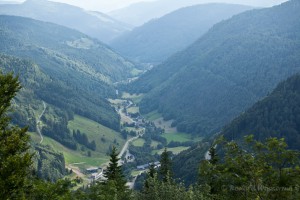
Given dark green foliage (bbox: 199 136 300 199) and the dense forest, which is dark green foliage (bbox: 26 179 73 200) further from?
dark green foliage (bbox: 199 136 300 199)

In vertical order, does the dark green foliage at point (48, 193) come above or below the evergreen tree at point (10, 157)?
below

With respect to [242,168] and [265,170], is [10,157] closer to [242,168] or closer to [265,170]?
[242,168]

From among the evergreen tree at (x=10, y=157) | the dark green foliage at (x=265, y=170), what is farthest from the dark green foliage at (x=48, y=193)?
the dark green foliage at (x=265, y=170)

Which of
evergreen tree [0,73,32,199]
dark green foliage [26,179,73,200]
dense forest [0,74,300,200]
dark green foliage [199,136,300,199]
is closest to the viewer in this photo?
dark green foliage [199,136,300,199]

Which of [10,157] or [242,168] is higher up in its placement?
[242,168]

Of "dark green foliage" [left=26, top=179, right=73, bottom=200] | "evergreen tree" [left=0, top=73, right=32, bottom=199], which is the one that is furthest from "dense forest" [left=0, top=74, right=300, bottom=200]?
"dark green foliage" [left=26, top=179, right=73, bottom=200]

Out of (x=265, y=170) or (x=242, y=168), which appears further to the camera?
(x=265, y=170)

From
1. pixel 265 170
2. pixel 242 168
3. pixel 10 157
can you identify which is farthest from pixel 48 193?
pixel 265 170

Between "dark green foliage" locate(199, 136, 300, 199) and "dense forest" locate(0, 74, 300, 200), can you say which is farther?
"dense forest" locate(0, 74, 300, 200)

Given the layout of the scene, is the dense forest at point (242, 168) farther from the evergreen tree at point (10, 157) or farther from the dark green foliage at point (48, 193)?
the dark green foliage at point (48, 193)

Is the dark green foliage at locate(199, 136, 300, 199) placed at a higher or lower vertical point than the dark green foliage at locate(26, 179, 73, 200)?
higher
